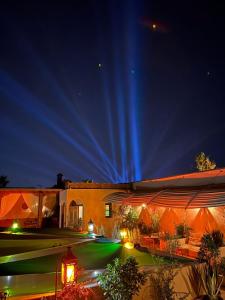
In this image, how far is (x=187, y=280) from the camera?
26.4 ft

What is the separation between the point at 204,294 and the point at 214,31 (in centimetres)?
2457

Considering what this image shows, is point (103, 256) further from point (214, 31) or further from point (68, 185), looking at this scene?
point (214, 31)

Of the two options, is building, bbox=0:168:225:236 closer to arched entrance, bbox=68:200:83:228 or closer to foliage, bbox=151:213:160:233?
arched entrance, bbox=68:200:83:228

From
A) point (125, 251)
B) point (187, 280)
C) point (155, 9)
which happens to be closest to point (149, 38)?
point (155, 9)

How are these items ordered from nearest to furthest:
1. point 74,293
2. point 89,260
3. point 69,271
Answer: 1. point 74,293
2. point 69,271
3. point 89,260

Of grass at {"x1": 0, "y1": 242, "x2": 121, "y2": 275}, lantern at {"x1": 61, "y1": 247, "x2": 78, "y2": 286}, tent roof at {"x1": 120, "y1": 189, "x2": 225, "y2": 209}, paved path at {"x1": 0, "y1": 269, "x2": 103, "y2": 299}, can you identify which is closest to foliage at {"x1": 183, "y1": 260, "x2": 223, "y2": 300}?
paved path at {"x1": 0, "y1": 269, "x2": 103, "y2": 299}

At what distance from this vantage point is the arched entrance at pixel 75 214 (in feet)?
73.6

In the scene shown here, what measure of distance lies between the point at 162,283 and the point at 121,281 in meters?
1.39

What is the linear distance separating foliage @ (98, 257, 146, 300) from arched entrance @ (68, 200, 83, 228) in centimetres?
1608

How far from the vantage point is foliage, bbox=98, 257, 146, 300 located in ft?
19.8

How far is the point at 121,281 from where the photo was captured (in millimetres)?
6094

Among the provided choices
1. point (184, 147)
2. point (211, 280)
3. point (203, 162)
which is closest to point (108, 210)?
point (211, 280)

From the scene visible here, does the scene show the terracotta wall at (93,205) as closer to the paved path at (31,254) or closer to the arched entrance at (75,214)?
the arched entrance at (75,214)

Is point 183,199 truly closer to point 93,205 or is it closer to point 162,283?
point 93,205
